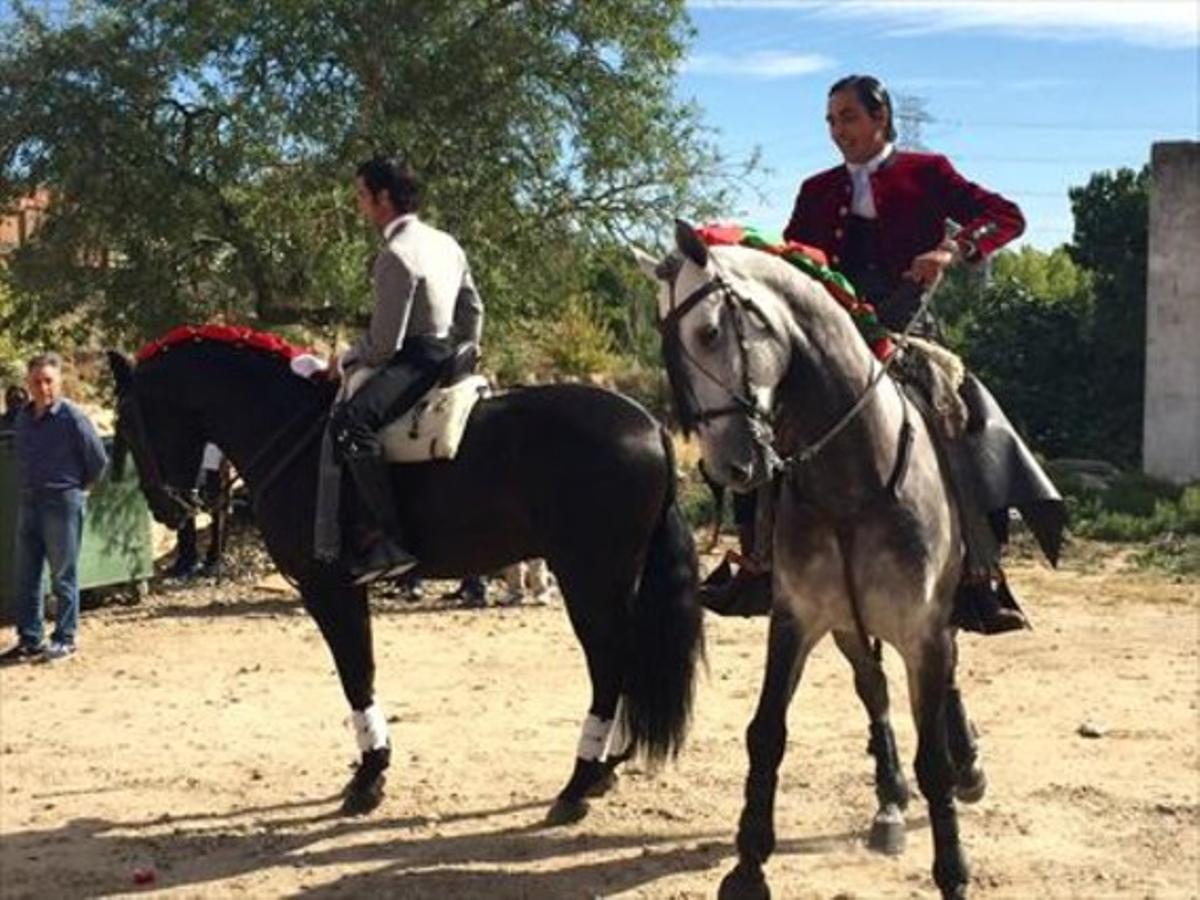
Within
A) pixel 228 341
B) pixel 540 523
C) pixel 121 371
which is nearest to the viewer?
pixel 540 523

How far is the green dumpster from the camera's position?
11.3m

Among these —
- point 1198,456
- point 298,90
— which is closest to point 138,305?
point 298,90

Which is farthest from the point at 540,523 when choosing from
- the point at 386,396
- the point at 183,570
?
the point at 183,570

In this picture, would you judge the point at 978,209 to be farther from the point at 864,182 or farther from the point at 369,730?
the point at 369,730

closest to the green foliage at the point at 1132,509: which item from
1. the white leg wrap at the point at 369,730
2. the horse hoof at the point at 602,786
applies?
the horse hoof at the point at 602,786

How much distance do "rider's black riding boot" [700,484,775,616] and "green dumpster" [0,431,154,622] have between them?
265 inches

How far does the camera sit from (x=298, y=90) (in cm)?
1231

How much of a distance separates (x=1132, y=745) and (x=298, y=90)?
326 inches

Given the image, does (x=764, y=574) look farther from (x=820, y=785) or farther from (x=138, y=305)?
(x=138, y=305)

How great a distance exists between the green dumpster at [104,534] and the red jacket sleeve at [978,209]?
7.62m

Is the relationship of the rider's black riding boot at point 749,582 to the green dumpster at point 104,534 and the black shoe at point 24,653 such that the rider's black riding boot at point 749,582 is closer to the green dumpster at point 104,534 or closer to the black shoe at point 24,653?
the black shoe at point 24,653

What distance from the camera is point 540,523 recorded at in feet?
21.3

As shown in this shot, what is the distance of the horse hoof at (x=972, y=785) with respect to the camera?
241 inches

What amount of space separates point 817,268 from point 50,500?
22.4ft
